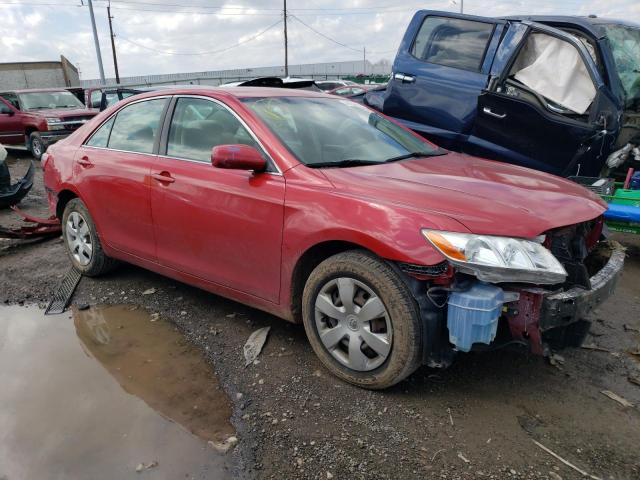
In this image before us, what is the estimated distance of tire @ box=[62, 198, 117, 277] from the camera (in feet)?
14.7

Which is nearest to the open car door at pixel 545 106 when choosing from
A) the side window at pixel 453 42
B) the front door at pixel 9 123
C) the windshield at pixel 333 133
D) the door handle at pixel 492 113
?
the door handle at pixel 492 113

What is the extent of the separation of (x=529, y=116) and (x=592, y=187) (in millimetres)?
896

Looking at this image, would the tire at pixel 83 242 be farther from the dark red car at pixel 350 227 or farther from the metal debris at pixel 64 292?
the dark red car at pixel 350 227

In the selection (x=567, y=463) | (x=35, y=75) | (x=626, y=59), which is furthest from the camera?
(x=35, y=75)

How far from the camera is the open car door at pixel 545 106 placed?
4.86 metres

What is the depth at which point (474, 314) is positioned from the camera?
243cm

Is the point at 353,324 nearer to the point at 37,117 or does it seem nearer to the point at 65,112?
the point at 65,112

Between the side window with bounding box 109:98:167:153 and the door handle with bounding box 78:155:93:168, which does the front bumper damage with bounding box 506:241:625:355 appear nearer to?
the side window with bounding box 109:98:167:153

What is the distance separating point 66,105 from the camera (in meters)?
14.2

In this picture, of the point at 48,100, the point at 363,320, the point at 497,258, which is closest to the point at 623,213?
the point at 497,258

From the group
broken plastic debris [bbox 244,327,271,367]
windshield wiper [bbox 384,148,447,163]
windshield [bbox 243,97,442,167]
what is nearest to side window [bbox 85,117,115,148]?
windshield [bbox 243,97,442,167]

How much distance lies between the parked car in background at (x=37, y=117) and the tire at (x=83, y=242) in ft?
30.6

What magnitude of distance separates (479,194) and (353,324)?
97 centimetres

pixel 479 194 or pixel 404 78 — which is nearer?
pixel 479 194
